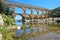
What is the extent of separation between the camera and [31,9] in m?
97.5

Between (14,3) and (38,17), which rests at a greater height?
(14,3)

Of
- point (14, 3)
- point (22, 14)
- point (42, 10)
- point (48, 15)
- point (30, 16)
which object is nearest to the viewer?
point (14, 3)

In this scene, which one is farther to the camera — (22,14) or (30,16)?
(30,16)

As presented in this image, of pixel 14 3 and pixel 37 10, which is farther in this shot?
pixel 37 10

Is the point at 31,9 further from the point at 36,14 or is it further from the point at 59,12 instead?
the point at 59,12

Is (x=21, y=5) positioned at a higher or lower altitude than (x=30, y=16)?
higher

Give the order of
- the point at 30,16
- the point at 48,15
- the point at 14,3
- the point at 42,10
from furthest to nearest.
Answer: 1. the point at 48,15
2. the point at 42,10
3. the point at 30,16
4. the point at 14,3

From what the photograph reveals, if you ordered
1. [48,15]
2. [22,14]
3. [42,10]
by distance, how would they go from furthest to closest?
1. [48,15]
2. [42,10]
3. [22,14]

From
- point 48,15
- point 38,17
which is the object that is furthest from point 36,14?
point 48,15

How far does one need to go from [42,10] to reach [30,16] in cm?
1513

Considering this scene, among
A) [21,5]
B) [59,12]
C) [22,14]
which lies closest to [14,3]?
[21,5]

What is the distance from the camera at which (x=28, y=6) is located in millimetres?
95500

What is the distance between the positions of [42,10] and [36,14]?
848 centimetres

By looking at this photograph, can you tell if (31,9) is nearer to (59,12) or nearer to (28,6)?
(28,6)
